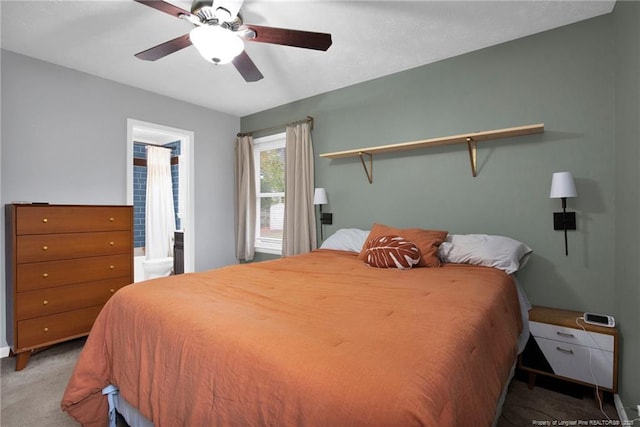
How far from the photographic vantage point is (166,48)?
190 cm

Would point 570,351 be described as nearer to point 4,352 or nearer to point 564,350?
point 564,350

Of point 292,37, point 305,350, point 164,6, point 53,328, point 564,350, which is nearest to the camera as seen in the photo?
point 305,350

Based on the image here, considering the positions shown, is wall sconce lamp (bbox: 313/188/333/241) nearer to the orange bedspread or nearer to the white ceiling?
the white ceiling

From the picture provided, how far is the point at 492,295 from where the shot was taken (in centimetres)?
147

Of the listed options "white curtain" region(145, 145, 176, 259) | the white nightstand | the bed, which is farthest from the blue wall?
the white nightstand

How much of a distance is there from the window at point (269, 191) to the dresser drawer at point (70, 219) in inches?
66.7

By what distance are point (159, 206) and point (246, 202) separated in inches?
91.0

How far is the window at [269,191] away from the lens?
4.01 m

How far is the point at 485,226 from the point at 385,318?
1.77m

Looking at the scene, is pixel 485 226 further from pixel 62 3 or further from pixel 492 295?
pixel 62 3

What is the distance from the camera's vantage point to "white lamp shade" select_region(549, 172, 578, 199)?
77.4 inches

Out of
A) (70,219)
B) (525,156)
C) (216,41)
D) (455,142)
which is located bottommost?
(70,219)

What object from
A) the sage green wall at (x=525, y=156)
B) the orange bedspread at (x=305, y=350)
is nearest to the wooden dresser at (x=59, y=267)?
the orange bedspread at (x=305, y=350)

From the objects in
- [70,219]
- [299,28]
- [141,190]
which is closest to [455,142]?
[299,28]
